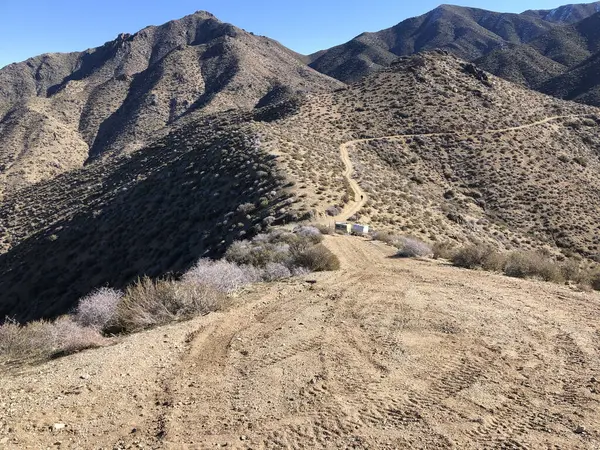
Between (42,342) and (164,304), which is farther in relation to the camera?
(164,304)

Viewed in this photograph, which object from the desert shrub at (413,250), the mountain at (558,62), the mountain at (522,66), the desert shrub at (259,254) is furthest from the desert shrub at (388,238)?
the mountain at (522,66)

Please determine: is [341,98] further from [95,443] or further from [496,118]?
[95,443]

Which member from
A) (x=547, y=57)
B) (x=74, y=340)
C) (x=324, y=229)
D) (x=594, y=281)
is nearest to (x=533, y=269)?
(x=594, y=281)

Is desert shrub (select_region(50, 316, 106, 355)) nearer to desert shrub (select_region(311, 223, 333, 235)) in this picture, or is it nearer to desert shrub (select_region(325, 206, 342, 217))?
desert shrub (select_region(311, 223, 333, 235))

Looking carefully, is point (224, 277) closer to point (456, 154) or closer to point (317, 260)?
point (317, 260)

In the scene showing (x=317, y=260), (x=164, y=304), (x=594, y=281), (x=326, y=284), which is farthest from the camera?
(x=317, y=260)

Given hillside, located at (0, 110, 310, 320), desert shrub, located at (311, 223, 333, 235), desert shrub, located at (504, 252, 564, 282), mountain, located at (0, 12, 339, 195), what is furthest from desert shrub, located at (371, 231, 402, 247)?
mountain, located at (0, 12, 339, 195)

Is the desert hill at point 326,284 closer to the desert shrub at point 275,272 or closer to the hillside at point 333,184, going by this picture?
the hillside at point 333,184
